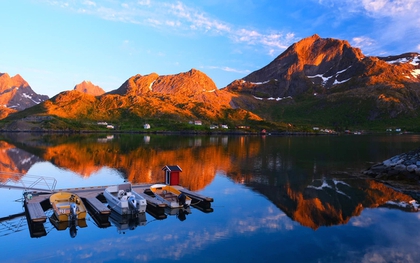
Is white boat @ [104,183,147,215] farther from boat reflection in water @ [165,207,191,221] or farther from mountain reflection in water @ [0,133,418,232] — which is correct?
mountain reflection in water @ [0,133,418,232]

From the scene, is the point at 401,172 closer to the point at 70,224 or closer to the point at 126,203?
the point at 126,203

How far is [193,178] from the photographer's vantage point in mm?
52188

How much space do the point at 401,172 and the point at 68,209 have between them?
4676cm

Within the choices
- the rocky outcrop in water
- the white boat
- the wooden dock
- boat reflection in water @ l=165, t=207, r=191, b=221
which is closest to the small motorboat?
boat reflection in water @ l=165, t=207, r=191, b=221

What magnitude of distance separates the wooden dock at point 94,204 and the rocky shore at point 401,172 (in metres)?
28.0

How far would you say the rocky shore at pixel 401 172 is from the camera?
47056mm

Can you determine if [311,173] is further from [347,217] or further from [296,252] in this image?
[296,252]

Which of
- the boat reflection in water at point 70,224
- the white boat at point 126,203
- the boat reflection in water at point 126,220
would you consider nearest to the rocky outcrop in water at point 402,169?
the white boat at point 126,203

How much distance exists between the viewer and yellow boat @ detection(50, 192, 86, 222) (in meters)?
29.0

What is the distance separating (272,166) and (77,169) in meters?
37.1

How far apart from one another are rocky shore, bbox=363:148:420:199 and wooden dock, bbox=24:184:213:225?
2803 cm

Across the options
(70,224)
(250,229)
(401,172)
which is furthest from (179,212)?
(401,172)

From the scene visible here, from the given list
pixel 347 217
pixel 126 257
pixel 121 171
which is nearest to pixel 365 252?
pixel 347 217

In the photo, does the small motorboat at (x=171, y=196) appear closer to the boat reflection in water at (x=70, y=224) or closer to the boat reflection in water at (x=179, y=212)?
the boat reflection in water at (x=179, y=212)
